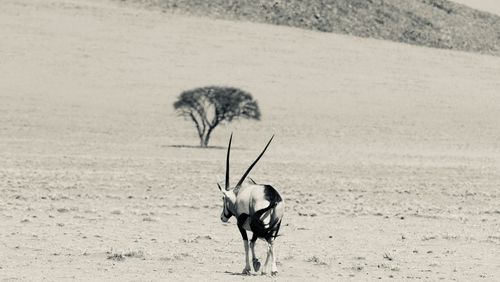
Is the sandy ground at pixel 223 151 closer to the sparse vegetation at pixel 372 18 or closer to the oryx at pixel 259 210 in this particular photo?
the oryx at pixel 259 210

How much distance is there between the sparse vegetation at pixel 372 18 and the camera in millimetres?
102125

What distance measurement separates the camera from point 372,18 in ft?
356

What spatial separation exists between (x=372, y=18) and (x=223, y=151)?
62.6 metres

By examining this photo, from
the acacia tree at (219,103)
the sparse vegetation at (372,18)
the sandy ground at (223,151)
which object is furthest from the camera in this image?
the sparse vegetation at (372,18)

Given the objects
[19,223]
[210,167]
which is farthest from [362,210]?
[210,167]

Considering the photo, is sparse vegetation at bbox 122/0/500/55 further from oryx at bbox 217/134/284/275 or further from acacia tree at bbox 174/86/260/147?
oryx at bbox 217/134/284/275

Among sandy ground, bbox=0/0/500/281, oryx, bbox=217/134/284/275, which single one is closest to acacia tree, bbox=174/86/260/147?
sandy ground, bbox=0/0/500/281

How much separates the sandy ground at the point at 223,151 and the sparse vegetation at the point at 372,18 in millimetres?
8418

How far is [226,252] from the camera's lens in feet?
49.4

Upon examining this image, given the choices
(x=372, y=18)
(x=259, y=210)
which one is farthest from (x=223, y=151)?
(x=372, y=18)

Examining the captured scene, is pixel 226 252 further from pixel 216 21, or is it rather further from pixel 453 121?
pixel 216 21

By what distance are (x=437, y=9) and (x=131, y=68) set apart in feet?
180

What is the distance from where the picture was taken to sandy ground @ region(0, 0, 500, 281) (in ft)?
48.1

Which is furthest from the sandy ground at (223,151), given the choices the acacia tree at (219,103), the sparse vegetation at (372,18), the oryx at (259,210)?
the sparse vegetation at (372,18)
